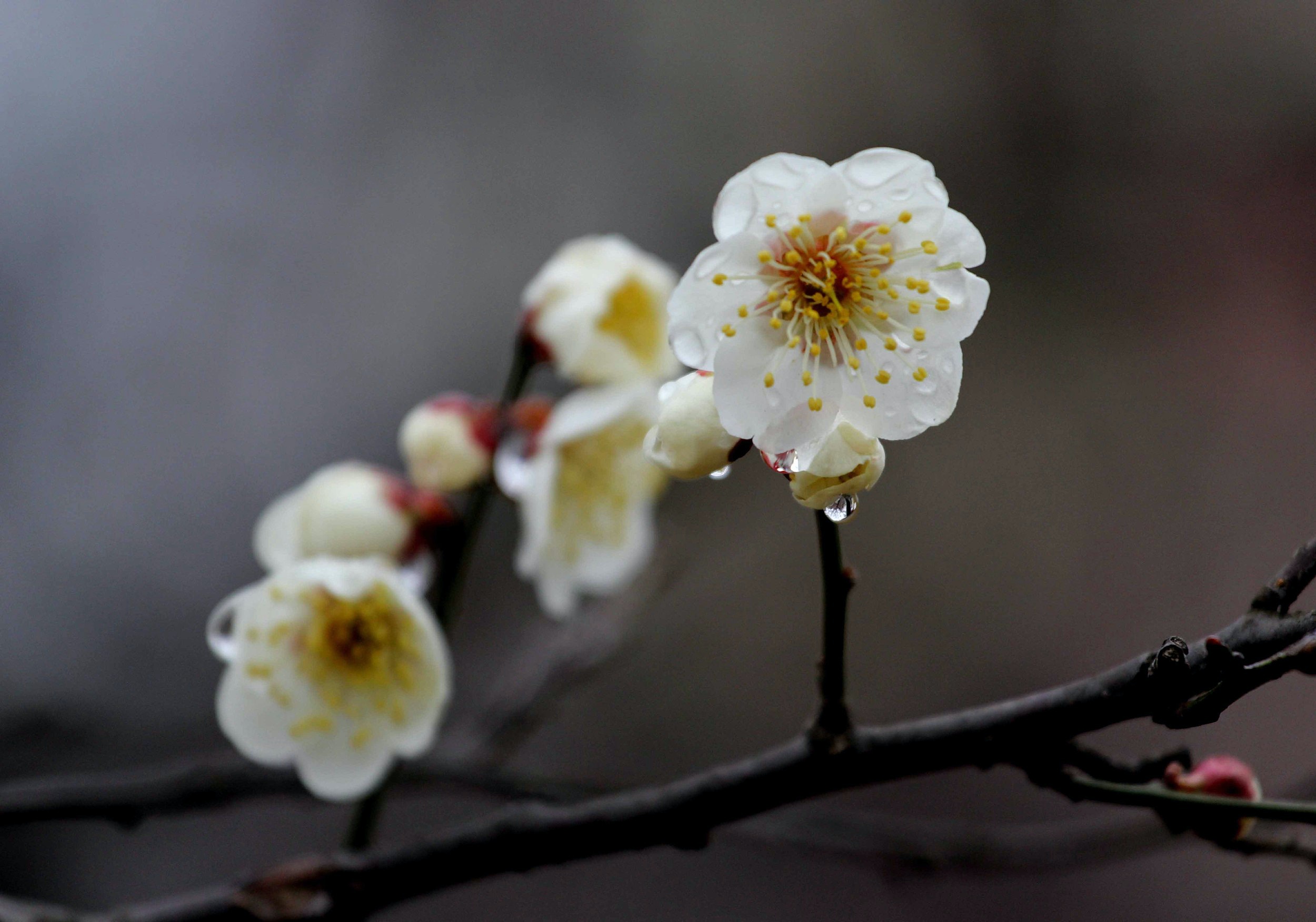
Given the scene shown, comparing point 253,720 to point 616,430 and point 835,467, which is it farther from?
point 835,467

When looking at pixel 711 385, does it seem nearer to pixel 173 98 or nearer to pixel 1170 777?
pixel 1170 777

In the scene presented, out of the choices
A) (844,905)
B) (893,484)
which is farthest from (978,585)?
(844,905)

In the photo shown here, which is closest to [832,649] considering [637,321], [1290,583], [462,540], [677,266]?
[1290,583]

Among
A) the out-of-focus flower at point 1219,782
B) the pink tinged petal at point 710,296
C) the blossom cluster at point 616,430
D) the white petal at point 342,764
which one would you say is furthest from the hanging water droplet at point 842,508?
the white petal at point 342,764

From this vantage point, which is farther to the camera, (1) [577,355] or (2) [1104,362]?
(2) [1104,362]

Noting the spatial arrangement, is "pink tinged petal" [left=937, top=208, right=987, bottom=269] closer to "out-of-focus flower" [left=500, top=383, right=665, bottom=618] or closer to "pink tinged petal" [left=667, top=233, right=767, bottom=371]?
"pink tinged petal" [left=667, top=233, right=767, bottom=371]

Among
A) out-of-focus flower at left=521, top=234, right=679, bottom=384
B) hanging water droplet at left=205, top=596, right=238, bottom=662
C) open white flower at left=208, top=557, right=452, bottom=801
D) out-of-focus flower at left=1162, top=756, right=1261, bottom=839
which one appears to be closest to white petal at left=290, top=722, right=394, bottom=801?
open white flower at left=208, top=557, right=452, bottom=801
